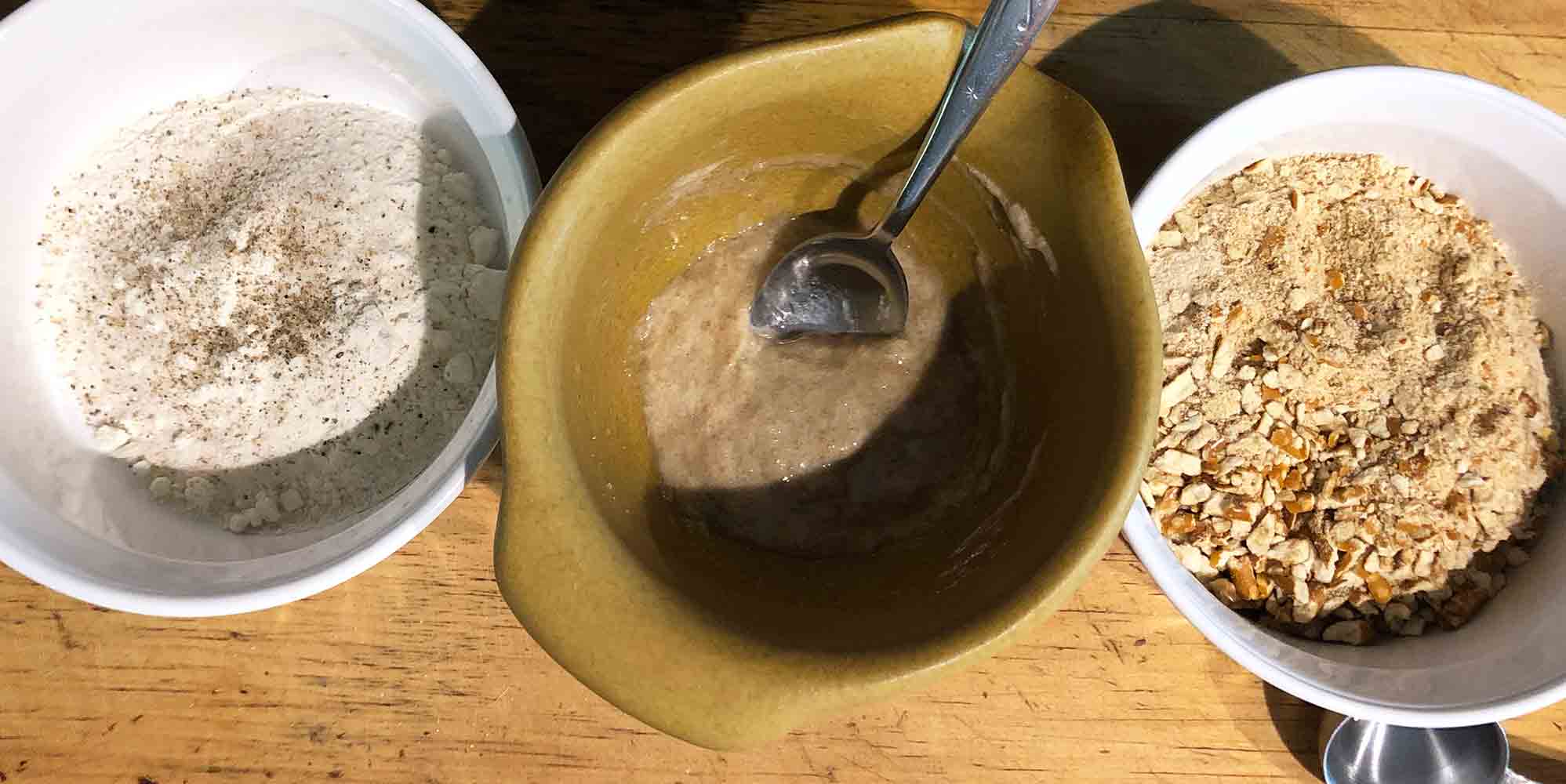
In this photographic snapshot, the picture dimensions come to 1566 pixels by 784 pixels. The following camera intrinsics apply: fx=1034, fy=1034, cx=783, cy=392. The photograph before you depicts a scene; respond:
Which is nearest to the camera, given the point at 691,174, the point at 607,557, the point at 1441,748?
the point at 607,557

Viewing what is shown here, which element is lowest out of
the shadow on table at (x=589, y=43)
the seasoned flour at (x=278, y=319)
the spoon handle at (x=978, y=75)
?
the seasoned flour at (x=278, y=319)

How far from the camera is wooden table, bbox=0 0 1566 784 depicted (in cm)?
79

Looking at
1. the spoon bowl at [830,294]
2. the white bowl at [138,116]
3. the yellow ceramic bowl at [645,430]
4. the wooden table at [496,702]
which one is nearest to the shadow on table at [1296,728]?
the wooden table at [496,702]

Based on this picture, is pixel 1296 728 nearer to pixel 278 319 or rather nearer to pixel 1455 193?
pixel 1455 193

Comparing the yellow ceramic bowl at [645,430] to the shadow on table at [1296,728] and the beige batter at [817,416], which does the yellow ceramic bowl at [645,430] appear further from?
the shadow on table at [1296,728]

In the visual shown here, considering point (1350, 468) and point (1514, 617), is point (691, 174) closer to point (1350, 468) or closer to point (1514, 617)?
point (1350, 468)

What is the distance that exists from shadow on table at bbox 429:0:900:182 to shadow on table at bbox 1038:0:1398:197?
18 cm

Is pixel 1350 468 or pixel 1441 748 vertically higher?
pixel 1350 468

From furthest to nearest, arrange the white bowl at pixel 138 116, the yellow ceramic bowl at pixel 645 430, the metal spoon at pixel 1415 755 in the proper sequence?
the metal spoon at pixel 1415 755 < the white bowl at pixel 138 116 < the yellow ceramic bowl at pixel 645 430

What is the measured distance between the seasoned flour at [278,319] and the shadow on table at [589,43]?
88mm

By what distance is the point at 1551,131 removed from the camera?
2.40 feet

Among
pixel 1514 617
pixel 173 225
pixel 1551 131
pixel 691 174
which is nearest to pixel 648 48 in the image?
pixel 691 174

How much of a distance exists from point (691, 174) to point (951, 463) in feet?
0.89

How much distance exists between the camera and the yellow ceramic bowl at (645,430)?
545mm
